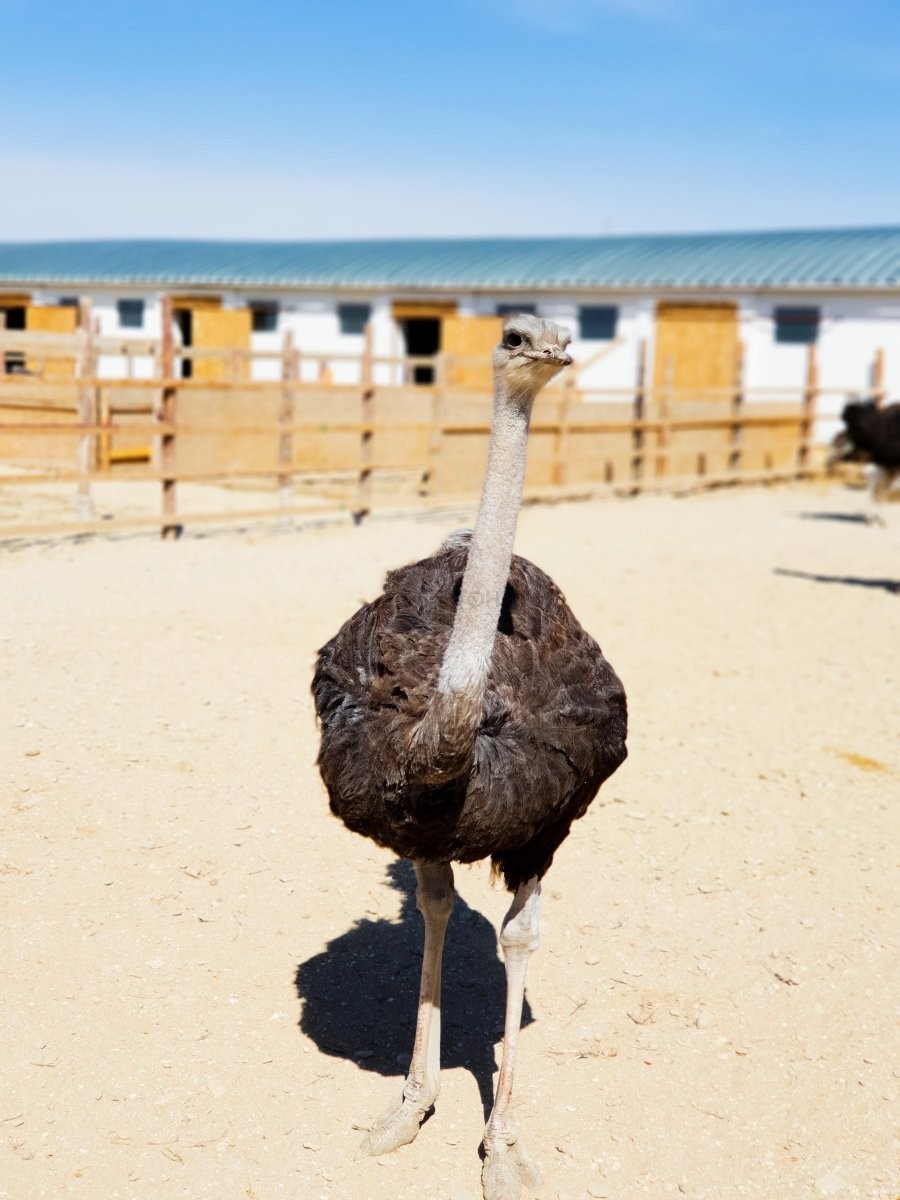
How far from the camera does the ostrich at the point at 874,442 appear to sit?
13.2 meters

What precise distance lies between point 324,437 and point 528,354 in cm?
1439

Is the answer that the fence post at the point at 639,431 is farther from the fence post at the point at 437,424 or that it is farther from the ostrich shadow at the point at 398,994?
the ostrich shadow at the point at 398,994

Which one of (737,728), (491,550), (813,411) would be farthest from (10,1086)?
(813,411)

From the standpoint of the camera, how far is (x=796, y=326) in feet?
73.7

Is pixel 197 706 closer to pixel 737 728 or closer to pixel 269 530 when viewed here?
pixel 737 728

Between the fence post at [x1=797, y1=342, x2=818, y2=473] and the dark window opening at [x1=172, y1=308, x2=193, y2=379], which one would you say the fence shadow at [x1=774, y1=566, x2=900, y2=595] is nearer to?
the fence post at [x1=797, y1=342, x2=818, y2=473]

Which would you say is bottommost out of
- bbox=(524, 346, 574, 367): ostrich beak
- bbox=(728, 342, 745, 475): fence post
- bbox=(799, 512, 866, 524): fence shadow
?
bbox=(799, 512, 866, 524): fence shadow

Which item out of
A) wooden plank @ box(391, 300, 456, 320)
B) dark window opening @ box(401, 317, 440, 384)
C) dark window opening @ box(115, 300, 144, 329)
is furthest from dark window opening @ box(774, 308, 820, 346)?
dark window opening @ box(115, 300, 144, 329)

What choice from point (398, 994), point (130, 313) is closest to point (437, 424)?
point (398, 994)

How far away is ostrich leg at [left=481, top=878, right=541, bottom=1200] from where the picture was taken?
326 cm

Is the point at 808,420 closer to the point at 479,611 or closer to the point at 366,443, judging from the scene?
the point at 366,443

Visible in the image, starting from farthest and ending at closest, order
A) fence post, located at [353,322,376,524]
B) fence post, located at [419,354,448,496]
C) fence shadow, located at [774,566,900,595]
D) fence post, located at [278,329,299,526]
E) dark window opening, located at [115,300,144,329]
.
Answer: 1. dark window opening, located at [115,300,144,329]
2. fence post, located at [419,354,448,496]
3. fence post, located at [353,322,376,524]
4. fence post, located at [278,329,299,526]
5. fence shadow, located at [774,566,900,595]

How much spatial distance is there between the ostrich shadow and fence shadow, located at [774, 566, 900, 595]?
22.2 ft

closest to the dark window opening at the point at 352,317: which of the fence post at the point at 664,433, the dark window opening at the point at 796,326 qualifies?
the dark window opening at the point at 796,326
